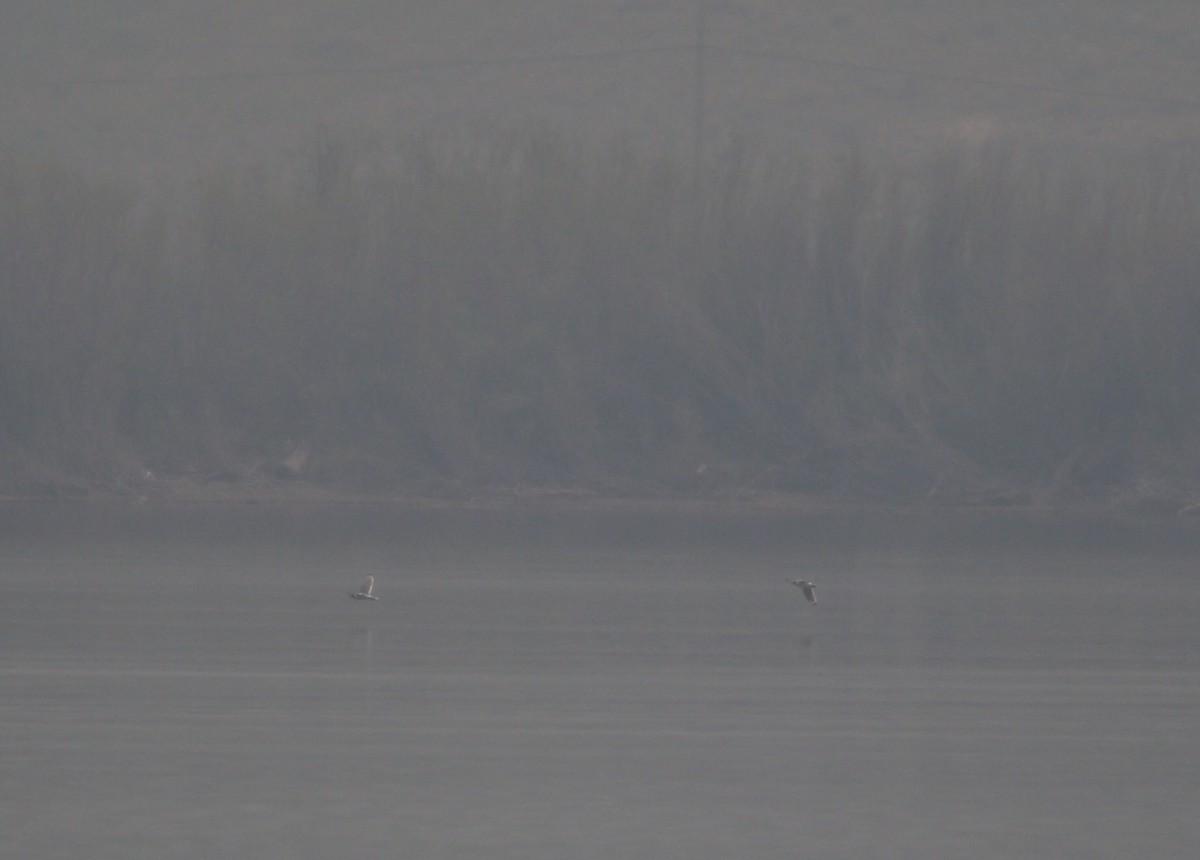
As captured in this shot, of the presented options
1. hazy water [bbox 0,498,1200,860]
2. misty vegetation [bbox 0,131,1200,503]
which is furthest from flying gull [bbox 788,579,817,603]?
misty vegetation [bbox 0,131,1200,503]

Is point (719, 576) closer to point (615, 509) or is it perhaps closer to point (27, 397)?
point (615, 509)

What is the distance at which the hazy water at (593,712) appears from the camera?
9.43 meters

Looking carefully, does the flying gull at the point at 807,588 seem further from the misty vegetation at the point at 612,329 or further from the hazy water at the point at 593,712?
the misty vegetation at the point at 612,329

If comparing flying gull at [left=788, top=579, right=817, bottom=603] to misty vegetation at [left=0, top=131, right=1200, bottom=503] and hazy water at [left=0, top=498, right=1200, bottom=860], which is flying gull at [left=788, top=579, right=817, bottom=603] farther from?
misty vegetation at [left=0, top=131, right=1200, bottom=503]

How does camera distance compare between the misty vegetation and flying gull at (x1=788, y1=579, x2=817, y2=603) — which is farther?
the misty vegetation

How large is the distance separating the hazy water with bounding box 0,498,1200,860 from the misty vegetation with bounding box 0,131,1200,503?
19.2 meters

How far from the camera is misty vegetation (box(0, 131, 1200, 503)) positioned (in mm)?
42625

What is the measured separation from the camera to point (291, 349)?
4512cm

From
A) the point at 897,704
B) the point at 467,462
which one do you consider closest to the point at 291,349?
the point at 467,462

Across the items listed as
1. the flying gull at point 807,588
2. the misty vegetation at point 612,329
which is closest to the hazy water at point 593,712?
the flying gull at point 807,588

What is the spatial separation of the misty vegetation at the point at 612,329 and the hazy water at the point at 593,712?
62.9ft

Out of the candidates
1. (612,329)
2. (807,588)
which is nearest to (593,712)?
(807,588)

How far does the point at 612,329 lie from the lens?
45031 mm

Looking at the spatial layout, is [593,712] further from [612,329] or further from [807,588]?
[612,329]
